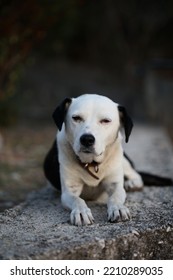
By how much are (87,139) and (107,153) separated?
438 millimetres

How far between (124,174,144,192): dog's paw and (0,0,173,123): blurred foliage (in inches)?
164

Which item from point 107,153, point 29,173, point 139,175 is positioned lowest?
point 29,173

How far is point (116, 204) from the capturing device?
13.1ft

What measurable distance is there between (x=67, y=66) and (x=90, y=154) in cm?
1273

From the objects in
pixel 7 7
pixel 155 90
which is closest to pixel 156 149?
pixel 7 7

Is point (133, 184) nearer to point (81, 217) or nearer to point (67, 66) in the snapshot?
point (81, 217)

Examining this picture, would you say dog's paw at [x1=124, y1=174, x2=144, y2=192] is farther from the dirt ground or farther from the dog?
the dirt ground

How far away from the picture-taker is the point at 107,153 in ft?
13.7

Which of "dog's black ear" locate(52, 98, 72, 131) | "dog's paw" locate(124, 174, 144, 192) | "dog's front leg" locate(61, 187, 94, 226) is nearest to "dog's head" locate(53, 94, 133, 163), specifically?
"dog's black ear" locate(52, 98, 72, 131)

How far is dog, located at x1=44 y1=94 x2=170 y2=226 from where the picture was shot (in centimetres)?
385

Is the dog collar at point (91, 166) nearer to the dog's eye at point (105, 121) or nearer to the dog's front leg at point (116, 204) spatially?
the dog's front leg at point (116, 204)

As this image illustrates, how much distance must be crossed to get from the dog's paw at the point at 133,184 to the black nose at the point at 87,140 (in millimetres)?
1212

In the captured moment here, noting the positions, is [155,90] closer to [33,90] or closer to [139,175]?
[33,90]

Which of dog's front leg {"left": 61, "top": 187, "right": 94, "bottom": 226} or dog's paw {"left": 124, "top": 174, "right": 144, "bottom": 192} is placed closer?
dog's front leg {"left": 61, "top": 187, "right": 94, "bottom": 226}
